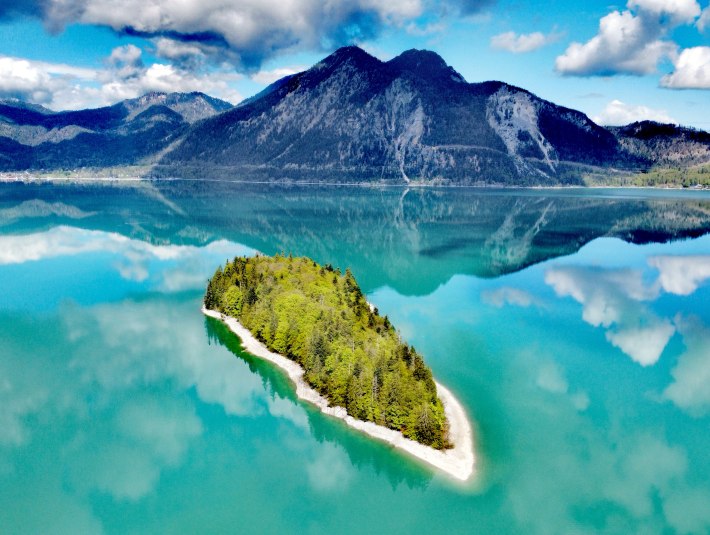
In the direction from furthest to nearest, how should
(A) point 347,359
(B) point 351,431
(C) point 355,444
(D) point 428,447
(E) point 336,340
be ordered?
(E) point 336,340, (A) point 347,359, (B) point 351,431, (C) point 355,444, (D) point 428,447

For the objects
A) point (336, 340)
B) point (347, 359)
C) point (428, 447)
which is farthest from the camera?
point (336, 340)

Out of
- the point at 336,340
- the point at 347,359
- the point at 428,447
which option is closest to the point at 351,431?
the point at 347,359

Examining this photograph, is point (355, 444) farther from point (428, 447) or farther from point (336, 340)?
point (336, 340)

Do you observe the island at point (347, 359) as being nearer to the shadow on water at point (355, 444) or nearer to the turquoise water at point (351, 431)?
the shadow on water at point (355, 444)

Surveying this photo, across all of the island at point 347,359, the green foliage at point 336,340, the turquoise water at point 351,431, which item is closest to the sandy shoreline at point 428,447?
the island at point 347,359

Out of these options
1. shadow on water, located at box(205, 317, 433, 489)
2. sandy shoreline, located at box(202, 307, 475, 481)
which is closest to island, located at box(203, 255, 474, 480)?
sandy shoreline, located at box(202, 307, 475, 481)

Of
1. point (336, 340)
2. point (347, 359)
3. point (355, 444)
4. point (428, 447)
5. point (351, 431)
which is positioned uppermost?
point (336, 340)

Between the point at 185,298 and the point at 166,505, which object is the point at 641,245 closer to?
the point at 185,298
